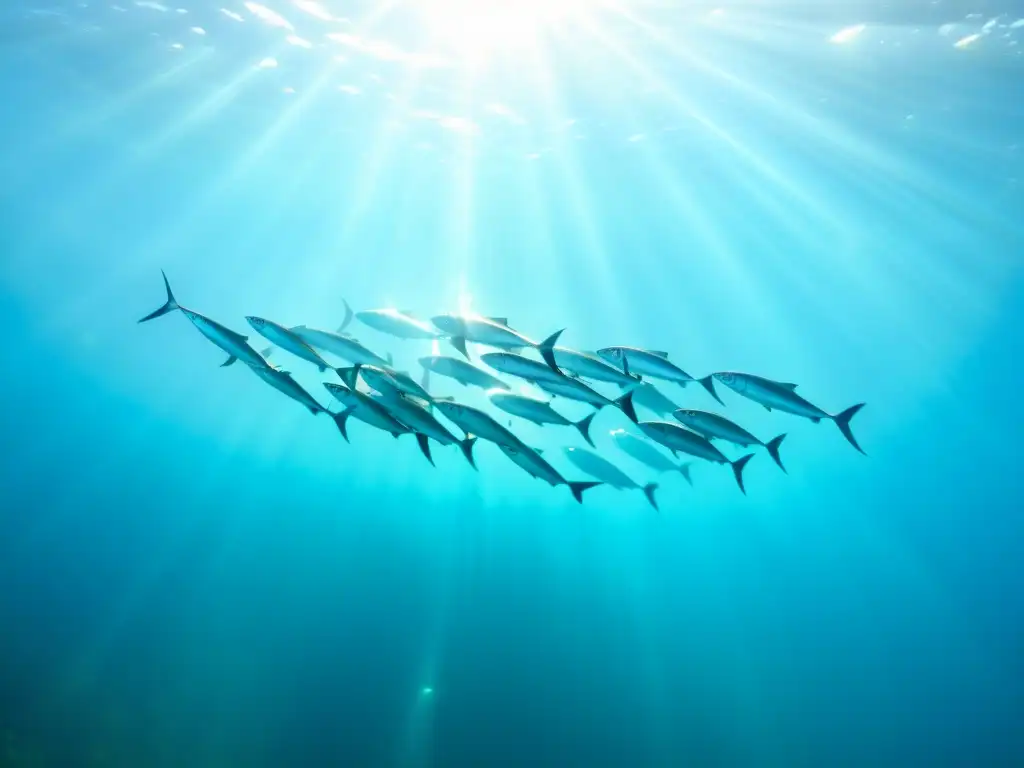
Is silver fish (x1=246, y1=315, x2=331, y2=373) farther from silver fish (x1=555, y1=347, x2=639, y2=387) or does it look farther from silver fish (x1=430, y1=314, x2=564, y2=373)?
silver fish (x1=555, y1=347, x2=639, y2=387)

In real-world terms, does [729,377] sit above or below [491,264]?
above

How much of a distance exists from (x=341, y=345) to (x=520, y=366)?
2.18 meters

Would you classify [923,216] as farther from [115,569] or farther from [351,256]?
[115,569]

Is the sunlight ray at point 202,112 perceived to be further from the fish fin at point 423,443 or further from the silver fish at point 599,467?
the fish fin at point 423,443

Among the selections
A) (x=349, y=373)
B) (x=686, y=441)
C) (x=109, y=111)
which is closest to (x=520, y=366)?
(x=349, y=373)

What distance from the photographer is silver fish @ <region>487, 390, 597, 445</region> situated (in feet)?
18.0

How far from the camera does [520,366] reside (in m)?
4.83

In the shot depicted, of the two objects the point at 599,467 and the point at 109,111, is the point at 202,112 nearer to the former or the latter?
the point at 109,111

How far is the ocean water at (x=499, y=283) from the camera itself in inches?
539

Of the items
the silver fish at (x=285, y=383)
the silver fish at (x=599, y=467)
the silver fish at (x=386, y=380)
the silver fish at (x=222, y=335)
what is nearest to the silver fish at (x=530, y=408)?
the silver fish at (x=386, y=380)

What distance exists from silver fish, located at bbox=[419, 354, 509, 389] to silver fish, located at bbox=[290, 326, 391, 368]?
0.79 meters

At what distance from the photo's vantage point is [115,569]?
21578 millimetres

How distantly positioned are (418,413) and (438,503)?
90.5 ft

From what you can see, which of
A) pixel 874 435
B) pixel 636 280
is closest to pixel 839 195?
pixel 636 280
